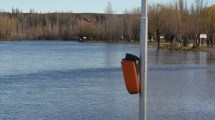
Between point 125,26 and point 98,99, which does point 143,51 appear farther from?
point 125,26

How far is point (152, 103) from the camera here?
16.0 meters

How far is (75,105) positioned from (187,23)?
2770 inches

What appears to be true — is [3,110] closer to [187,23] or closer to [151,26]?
[187,23]

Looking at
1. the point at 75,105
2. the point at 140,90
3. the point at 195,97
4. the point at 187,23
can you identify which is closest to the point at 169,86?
the point at 195,97

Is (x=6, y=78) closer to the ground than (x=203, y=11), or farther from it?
closer to the ground

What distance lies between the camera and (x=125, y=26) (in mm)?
127938

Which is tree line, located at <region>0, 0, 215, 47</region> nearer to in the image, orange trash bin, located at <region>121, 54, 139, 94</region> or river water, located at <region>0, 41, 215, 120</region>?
river water, located at <region>0, 41, 215, 120</region>

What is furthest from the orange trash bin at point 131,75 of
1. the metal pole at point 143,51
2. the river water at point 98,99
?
the river water at point 98,99

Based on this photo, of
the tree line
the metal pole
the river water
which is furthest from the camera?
the tree line

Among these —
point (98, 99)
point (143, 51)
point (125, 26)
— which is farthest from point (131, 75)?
point (125, 26)

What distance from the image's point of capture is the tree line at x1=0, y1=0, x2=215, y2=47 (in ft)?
272

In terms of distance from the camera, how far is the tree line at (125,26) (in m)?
82.8

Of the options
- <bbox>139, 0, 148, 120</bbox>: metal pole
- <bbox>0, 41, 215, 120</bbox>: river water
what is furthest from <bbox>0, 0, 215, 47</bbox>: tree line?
<bbox>139, 0, 148, 120</bbox>: metal pole

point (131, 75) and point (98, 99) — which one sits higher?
point (131, 75)
